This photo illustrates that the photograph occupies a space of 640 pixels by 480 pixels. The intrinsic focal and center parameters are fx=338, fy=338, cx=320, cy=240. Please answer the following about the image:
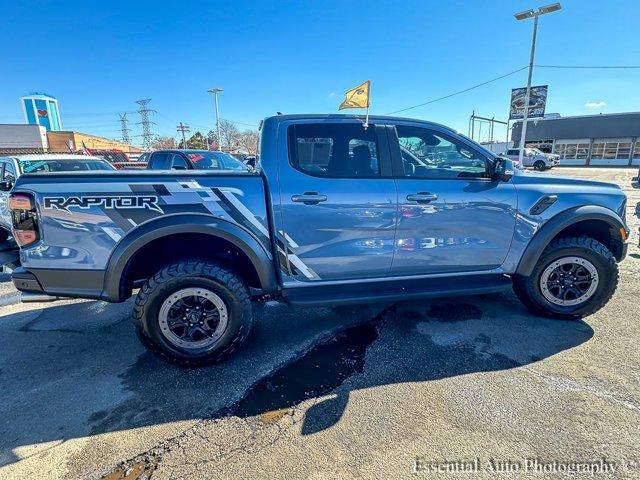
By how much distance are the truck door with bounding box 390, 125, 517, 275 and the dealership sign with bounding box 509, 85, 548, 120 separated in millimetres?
28382

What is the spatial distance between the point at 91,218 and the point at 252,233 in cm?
118

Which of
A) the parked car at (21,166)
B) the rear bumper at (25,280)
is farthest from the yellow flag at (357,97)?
the parked car at (21,166)

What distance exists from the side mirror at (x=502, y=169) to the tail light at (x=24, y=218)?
380 centimetres

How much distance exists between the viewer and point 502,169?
3082mm

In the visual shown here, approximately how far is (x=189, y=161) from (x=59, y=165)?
110 inches

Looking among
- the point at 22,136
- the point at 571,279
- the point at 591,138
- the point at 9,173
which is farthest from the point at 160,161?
the point at 22,136

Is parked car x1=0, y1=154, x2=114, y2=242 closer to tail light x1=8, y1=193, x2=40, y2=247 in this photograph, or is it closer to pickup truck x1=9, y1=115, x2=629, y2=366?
tail light x1=8, y1=193, x2=40, y2=247

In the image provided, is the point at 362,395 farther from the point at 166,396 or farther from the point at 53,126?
the point at 53,126

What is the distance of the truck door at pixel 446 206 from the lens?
3.02 metres

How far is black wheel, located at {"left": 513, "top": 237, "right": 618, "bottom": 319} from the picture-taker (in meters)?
3.35

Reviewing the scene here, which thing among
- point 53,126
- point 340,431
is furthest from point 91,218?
point 53,126

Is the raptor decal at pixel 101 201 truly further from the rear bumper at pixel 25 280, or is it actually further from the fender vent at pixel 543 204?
the fender vent at pixel 543 204

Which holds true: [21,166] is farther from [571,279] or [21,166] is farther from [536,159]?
[536,159]

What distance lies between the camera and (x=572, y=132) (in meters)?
38.0
